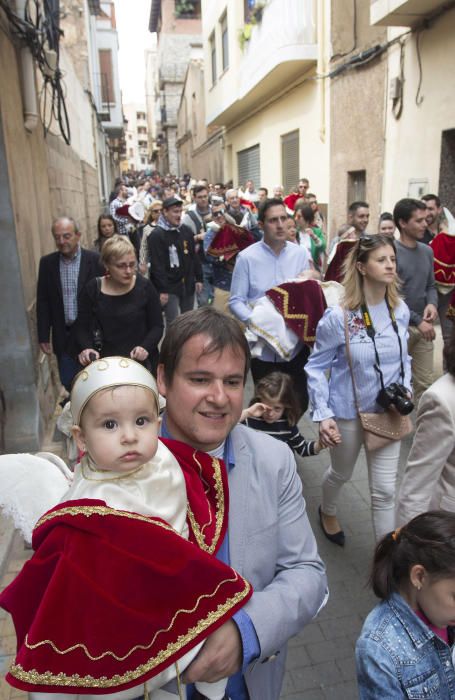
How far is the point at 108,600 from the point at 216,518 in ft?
1.28

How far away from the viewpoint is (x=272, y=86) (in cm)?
1634

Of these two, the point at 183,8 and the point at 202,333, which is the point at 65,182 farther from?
the point at 183,8

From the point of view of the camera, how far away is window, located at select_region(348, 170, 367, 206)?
1173 centimetres

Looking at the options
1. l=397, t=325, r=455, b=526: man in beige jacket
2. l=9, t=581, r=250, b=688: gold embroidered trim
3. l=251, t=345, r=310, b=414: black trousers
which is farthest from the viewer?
l=251, t=345, r=310, b=414: black trousers

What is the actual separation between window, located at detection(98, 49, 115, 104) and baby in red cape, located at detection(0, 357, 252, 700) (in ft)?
96.1

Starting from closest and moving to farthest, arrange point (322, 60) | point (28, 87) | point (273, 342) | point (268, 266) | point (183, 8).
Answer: point (273, 342)
point (268, 266)
point (28, 87)
point (322, 60)
point (183, 8)

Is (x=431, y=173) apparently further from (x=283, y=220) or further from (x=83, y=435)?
(x=83, y=435)

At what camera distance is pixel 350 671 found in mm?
2768

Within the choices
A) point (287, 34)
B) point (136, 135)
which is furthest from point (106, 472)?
point (136, 135)

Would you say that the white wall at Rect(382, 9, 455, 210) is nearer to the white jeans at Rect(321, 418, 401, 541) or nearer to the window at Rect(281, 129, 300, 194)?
the window at Rect(281, 129, 300, 194)

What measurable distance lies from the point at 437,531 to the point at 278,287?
2869mm

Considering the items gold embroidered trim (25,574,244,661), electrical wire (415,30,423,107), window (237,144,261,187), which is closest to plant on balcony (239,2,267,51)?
window (237,144,261,187)

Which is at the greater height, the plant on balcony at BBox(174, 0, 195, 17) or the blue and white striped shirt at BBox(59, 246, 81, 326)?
the plant on balcony at BBox(174, 0, 195, 17)

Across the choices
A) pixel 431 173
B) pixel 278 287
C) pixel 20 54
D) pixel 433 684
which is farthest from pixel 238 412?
pixel 431 173
